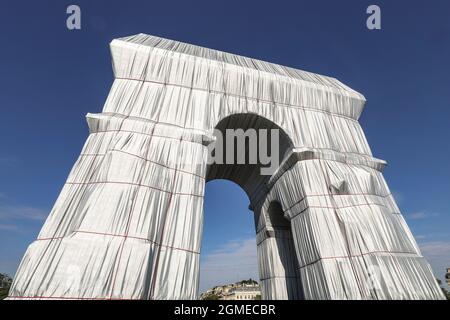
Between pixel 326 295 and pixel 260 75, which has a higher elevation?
pixel 260 75

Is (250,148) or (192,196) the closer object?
(192,196)

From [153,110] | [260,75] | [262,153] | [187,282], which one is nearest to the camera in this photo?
[187,282]

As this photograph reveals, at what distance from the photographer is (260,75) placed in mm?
13617

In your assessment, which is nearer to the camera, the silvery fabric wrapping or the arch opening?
the silvery fabric wrapping

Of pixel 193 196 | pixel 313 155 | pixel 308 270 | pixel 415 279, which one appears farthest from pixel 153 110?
pixel 415 279

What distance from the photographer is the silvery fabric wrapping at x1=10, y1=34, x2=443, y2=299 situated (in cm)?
778

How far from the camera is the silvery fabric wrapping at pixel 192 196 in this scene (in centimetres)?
778

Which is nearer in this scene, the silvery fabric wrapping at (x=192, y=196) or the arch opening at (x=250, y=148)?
the silvery fabric wrapping at (x=192, y=196)

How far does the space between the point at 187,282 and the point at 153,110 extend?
672 centimetres

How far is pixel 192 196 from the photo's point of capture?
395 inches

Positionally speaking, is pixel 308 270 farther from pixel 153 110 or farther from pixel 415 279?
pixel 153 110

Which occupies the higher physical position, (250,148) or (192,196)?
(250,148)
